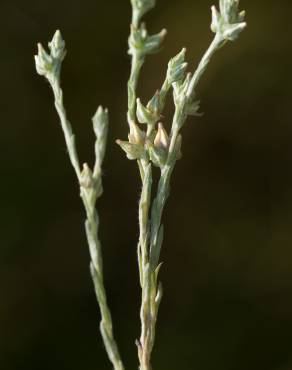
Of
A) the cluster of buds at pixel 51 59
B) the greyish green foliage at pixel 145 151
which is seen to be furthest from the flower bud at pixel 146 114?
the cluster of buds at pixel 51 59

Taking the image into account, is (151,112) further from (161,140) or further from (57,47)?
(57,47)

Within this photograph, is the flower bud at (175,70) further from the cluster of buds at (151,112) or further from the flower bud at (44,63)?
the flower bud at (44,63)

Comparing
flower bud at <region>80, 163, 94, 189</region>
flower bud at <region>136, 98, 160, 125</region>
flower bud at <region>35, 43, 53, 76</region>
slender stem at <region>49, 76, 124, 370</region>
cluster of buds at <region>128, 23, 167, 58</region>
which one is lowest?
slender stem at <region>49, 76, 124, 370</region>

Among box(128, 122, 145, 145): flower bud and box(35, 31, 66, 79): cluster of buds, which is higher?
box(35, 31, 66, 79): cluster of buds

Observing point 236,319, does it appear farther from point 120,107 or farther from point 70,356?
point 120,107

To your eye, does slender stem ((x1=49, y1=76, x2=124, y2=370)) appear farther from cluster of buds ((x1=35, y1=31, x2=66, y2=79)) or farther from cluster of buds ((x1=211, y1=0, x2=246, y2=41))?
cluster of buds ((x1=211, y1=0, x2=246, y2=41))

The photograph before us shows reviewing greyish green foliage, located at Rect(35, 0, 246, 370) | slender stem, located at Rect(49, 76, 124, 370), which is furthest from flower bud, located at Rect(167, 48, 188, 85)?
slender stem, located at Rect(49, 76, 124, 370)

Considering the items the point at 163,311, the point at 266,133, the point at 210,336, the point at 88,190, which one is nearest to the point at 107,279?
the point at 163,311
